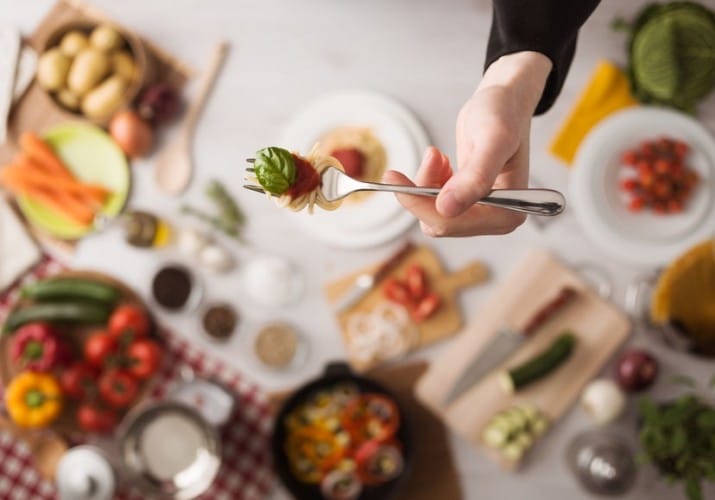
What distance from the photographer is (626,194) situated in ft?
5.33

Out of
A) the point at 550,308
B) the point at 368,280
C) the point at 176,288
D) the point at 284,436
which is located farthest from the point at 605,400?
the point at 176,288

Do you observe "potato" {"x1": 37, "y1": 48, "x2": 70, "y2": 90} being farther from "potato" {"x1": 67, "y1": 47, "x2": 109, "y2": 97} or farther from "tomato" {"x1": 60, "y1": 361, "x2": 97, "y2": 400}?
"tomato" {"x1": 60, "y1": 361, "x2": 97, "y2": 400}

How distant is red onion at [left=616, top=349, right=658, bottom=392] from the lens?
5.17ft

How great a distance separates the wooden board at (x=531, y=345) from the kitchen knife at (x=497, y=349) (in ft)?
0.06

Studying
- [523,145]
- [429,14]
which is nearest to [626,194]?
[429,14]

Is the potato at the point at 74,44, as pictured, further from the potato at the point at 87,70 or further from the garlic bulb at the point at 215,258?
the garlic bulb at the point at 215,258

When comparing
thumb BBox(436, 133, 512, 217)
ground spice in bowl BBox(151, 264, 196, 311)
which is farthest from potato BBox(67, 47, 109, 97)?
thumb BBox(436, 133, 512, 217)

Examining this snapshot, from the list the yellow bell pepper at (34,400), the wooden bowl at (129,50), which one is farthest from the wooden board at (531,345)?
the wooden bowl at (129,50)

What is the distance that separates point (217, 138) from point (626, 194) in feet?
2.92

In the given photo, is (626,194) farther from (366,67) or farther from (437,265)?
(366,67)

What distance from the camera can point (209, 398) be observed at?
5.33 ft

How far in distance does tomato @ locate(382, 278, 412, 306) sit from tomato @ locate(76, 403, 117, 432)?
648mm

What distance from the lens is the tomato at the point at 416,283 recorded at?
1.64 meters

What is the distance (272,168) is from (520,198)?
0.27 metres
